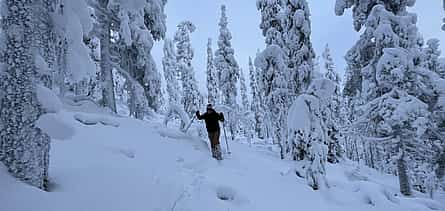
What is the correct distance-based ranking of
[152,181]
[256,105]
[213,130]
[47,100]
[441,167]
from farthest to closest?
[256,105] → [441,167] → [213,130] → [152,181] → [47,100]

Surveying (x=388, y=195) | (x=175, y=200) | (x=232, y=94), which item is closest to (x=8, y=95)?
(x=175, y=200)

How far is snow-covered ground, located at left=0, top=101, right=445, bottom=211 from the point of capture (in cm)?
421

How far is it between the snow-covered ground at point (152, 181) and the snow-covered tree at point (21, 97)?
0.73 ft

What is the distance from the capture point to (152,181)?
5.87m

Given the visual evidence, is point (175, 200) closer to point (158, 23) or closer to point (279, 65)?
point (158, 23)

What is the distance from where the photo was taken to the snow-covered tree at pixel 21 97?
3.79 meters

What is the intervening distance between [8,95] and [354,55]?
13266 mm

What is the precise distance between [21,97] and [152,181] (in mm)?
2807

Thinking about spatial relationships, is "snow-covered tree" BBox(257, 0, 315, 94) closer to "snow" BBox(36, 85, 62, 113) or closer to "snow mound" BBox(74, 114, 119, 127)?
"snow mound" BBox(74, 114, 119, 127)

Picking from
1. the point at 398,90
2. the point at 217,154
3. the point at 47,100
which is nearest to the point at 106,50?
the point at 217,154

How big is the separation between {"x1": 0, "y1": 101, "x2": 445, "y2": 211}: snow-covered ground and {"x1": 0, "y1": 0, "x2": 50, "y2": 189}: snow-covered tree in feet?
0.73

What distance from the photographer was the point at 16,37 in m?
3.89

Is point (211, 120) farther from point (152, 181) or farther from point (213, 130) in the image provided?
point (152, 181)

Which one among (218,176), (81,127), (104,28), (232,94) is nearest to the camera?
(218,176)
